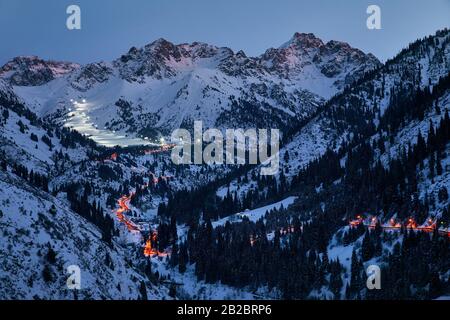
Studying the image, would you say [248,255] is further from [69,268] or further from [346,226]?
[69,268]

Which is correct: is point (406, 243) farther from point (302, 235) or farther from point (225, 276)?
point (225, 276)

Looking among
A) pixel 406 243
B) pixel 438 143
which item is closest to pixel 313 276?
pixel 406 243

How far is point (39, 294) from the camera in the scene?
256 feet

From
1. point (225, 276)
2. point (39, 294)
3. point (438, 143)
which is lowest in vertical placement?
point (225, 276)

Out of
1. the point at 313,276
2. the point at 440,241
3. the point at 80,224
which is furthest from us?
the point at 313,276

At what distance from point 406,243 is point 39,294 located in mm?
96898

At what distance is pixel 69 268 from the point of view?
87062 mm
